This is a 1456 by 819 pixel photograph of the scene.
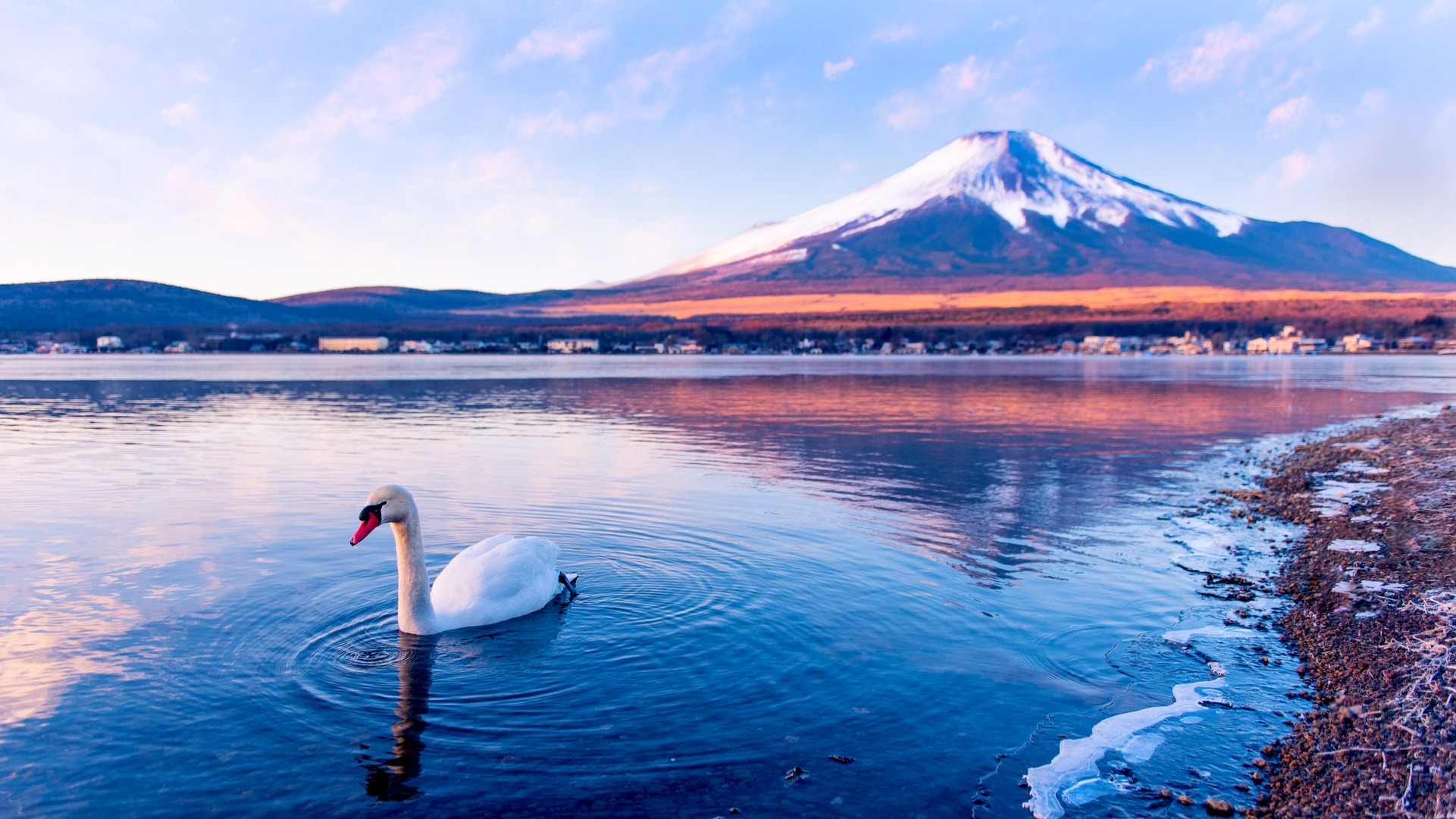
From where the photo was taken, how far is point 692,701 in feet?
22.3

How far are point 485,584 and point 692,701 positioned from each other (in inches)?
116

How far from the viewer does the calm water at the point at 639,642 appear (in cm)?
564

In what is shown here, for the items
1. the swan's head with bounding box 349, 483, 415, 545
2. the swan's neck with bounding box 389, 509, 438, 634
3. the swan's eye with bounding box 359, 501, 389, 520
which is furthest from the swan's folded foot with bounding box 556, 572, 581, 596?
the swan's eye with bounding box 359, 501, 389, 520

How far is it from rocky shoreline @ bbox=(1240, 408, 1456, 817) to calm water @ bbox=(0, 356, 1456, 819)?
0.36m

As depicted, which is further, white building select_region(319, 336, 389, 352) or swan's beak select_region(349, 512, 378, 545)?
white building select_region(319, 336, 389, 352)

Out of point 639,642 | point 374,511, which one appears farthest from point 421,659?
point 639,642

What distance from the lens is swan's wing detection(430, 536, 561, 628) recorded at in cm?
848

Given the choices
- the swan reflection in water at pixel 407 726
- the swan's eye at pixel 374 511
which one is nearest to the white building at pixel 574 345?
the swan's eye at pixel 374 511

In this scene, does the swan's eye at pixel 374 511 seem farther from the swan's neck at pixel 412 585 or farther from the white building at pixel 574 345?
the white building at pixel 574 345

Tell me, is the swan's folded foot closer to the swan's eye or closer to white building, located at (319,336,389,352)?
the swan's eye

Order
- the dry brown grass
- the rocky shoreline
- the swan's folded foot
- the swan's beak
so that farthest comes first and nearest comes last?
1. the dry brown grass
2. the swan's folded foot
3. the swan's beak
4. the rocky shoreline

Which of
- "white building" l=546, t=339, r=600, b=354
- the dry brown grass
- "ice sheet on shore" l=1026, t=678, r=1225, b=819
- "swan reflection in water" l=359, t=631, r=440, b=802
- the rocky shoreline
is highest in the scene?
the dry brown grass

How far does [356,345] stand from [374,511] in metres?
177

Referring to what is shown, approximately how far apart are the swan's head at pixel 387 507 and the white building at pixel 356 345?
172m
